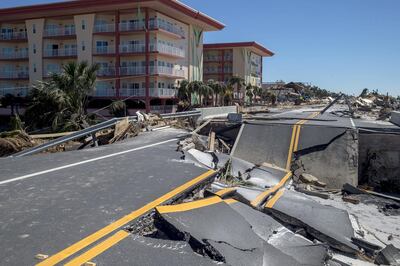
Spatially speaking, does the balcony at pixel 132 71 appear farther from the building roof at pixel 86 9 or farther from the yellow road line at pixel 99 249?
the yellow road line at pixel 99 249

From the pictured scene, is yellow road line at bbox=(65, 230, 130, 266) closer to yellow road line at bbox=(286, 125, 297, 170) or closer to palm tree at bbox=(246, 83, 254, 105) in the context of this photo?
yellow road line at bbox=(286, 125, 297, 170)

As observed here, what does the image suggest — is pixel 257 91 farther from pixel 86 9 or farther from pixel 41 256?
pixel 41 256

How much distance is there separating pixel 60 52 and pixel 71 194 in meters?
53.0

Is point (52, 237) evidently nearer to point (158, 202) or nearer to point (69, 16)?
point (158, 202)

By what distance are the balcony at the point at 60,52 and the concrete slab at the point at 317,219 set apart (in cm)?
5155

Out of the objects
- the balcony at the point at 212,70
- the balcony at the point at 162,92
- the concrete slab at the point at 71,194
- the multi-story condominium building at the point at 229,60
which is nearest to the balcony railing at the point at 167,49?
the balcony at the point at 162,92

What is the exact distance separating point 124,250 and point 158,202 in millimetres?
1785

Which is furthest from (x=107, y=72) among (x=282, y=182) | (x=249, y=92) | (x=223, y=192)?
(x=223, y=192)

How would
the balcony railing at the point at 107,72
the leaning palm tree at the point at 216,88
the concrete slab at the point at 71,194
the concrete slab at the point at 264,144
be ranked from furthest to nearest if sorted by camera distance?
the leaning palm tree at the point at 216,88 < the balcony railing at the point at 107,72 < the concrete slab at the point at 264,144 < the concrete slab at the point at 71,194

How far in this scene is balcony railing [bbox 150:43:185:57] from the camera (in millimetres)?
49500

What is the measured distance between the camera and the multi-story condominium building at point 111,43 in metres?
49.6

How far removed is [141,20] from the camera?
4950 cm

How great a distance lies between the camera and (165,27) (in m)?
50.9

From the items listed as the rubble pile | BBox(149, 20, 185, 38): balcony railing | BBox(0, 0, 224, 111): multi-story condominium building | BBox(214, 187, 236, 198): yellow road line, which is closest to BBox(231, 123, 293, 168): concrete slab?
the rubble pile
